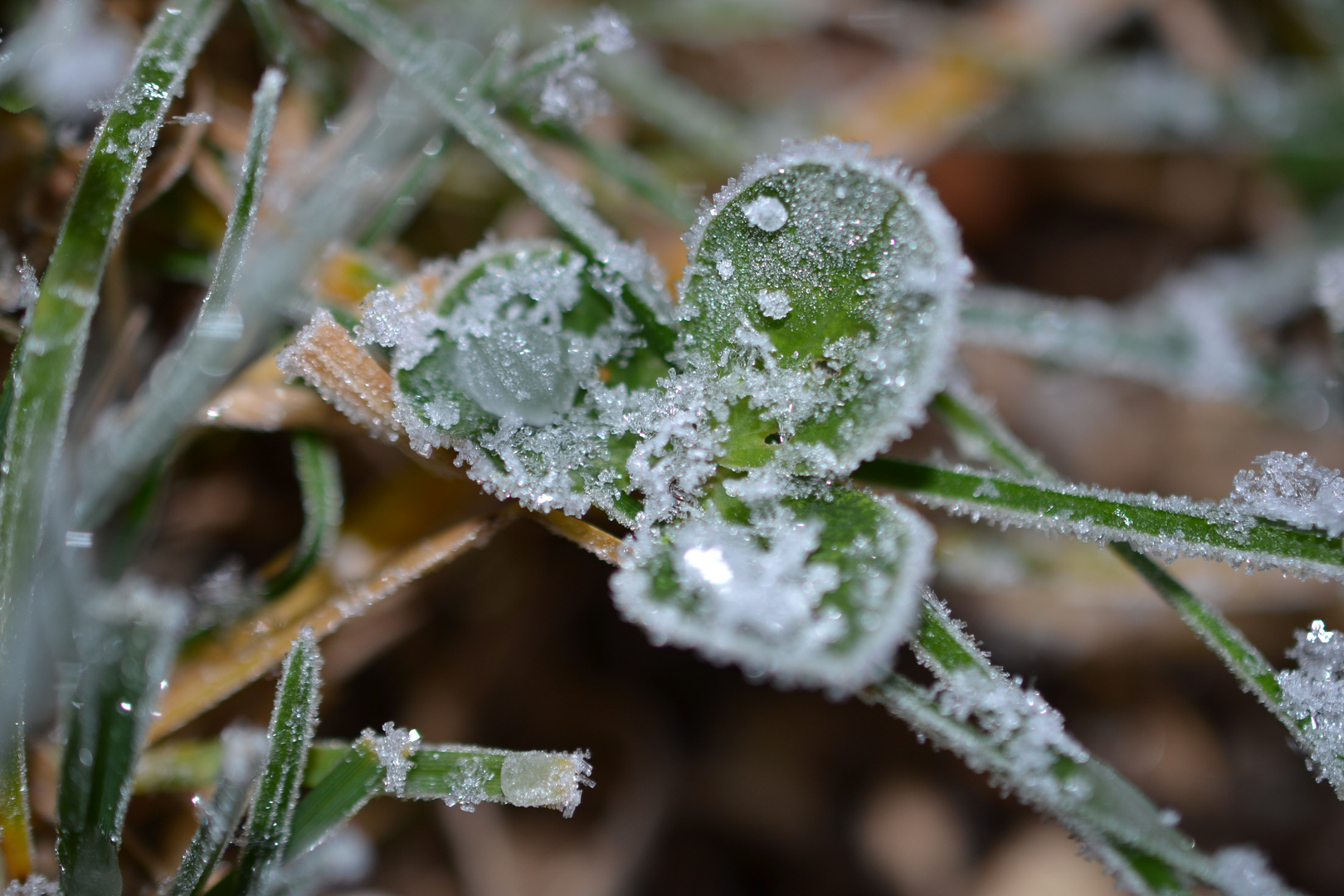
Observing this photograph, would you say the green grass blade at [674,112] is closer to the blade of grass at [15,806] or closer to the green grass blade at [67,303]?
the green grass blade at [67,303]

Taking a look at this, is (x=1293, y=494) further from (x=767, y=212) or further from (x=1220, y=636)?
(x=767, y=212)

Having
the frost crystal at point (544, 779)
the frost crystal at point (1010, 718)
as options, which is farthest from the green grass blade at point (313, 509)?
the frost crystal at point (1010, 718)

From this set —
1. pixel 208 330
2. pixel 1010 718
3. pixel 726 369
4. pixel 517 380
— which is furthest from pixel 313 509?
pixel 1010 718

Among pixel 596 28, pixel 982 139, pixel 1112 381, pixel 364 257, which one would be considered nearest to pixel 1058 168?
pixel 982 139

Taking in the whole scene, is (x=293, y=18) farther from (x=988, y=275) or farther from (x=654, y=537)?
(x=988, y=275)

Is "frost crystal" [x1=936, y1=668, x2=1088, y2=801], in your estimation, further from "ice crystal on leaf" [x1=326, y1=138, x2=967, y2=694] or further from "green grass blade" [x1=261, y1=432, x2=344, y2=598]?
"green grass blade" [x1=261, y1=432, x2=344, y2=598]

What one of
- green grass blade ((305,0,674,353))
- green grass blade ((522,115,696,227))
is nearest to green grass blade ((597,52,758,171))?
green grass blade ((522,115,696,227))

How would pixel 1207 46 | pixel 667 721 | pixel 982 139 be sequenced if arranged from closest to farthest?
pixel 667 721 < pixel 982 139 < pixel 1207 46
